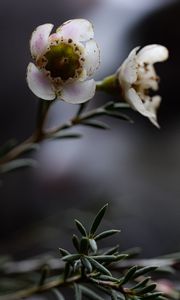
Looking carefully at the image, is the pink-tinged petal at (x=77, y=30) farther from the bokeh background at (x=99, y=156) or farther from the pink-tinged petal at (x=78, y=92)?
the bokeh background at (x=99, y=156)

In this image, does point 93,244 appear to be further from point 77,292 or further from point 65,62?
point 65,62

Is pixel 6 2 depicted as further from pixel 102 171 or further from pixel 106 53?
pixel 102 171

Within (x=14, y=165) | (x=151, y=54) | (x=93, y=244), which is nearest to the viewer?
(x=93, y=244)

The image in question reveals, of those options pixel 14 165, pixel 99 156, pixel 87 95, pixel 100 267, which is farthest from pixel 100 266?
pixel 99 156

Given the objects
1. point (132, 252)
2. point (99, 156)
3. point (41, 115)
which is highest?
point (41, 115)

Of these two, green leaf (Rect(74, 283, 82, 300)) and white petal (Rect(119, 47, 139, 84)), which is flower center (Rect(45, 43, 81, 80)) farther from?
green leaf (Rect(74, 283, 82, 300))

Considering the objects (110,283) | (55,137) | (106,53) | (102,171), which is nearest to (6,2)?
(106,53)

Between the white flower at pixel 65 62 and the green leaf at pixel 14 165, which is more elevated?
the white flower at pixel 65 62

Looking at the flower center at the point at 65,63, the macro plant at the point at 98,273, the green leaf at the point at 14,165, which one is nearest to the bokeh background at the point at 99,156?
the green leaf at the point at 14,165
